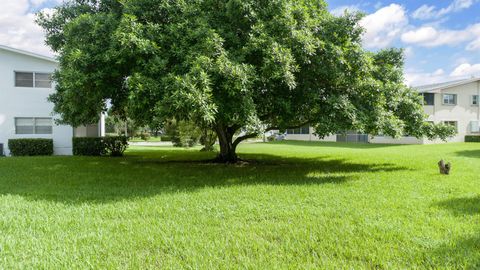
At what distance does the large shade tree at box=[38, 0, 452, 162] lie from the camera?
7320 mm

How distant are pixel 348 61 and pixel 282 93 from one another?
6.93ft

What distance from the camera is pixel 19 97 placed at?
1717 centimetres

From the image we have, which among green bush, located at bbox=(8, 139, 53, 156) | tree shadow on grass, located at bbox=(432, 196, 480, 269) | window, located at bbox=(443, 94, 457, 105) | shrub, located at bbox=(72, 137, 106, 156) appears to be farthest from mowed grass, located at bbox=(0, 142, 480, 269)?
window, located at bbox=(443, 94, 457, 105)

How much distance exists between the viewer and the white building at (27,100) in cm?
1695

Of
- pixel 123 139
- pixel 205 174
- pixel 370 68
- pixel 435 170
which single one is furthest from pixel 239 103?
pixel 123 139

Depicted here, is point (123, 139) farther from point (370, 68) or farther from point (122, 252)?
point (122, 252)

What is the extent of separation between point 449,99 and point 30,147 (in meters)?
32.7

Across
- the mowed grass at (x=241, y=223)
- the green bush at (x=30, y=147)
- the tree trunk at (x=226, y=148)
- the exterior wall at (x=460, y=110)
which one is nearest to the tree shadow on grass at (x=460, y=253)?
the mowed grass at (x=241, y=223)

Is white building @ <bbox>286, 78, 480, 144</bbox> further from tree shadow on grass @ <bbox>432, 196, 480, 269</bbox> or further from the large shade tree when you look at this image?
tree shadow on grass @ <bbox>432, 196, 480, 269</bbox>

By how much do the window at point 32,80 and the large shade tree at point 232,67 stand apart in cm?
1006

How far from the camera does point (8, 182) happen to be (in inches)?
344

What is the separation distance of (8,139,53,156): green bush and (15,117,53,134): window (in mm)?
1013

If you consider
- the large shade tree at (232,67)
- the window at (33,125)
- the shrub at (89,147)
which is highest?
the large shade tree at (232,67)

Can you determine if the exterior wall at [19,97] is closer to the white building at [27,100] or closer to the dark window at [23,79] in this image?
the white building at [27,100]
